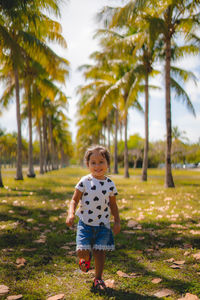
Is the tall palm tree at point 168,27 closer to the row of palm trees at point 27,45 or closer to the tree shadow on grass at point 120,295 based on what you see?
the row of palm trees at point 27,45

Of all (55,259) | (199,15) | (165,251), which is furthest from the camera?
(199,15)

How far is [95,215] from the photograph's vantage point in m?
2.62

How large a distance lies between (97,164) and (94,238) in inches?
29.2

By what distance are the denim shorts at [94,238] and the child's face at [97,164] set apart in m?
0.52

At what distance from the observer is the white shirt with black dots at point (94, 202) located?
262 centimetres

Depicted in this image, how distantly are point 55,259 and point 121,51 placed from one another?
11974mm

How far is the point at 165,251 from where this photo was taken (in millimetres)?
3523

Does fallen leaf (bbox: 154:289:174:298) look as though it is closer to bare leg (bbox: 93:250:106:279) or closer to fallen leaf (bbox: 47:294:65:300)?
bare leg (bbox: 93:250:106:279)

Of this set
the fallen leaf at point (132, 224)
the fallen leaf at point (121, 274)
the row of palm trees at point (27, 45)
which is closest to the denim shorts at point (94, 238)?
the fallen leaf at point (121, 274)

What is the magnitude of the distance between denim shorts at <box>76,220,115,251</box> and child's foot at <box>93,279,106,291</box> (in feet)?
0.99

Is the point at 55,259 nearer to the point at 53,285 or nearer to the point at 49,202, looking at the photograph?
the point at 53,285

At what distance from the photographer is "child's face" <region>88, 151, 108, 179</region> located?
2684mm

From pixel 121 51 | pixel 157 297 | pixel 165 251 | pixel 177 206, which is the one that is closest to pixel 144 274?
pixel 157 297

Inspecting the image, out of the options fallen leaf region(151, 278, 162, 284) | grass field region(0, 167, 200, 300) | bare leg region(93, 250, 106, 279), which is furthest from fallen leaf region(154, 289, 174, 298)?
bare leg region(93, 250, 106, 279)
